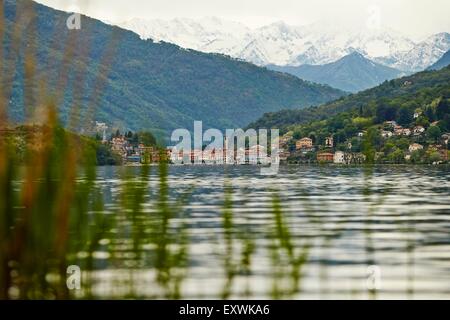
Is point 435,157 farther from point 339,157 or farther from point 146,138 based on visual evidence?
point 146,138

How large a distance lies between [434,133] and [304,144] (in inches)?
828

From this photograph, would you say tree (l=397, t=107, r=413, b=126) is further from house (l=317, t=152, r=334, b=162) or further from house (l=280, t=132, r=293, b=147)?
house (l=280, t=132, r=293, b=147)

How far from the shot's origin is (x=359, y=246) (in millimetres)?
20953

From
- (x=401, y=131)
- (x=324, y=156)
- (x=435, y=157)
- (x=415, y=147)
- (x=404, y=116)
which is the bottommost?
(x=435, y=157)

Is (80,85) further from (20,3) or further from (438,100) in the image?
(438,100)

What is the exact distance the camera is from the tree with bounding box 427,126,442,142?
140 metres

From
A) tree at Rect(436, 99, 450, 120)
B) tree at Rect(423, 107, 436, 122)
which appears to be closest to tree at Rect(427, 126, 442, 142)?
tree at Rect(436, 99, 450, 120)

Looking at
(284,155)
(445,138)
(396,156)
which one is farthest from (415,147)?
(284,155)

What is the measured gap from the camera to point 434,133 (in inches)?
5517

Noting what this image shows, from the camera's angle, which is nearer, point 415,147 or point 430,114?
point 415,147

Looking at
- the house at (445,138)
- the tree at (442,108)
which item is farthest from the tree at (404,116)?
the house at (445,138)

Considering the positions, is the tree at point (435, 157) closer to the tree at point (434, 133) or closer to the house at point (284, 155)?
the tree at point (434, 133)

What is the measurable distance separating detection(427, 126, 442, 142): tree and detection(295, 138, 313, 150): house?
19.4m
